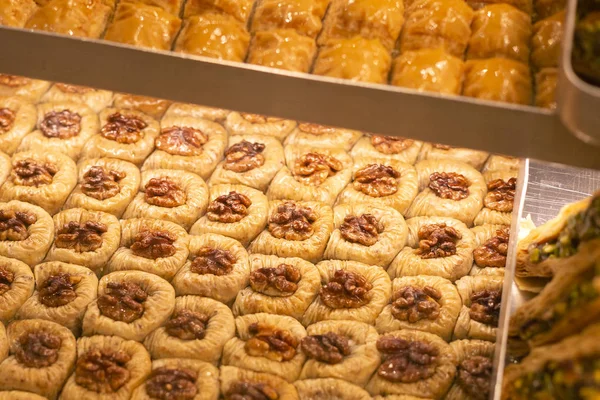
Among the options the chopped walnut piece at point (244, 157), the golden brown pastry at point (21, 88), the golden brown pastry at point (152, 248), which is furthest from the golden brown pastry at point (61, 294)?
the golden brown pastry at point (21, 88)

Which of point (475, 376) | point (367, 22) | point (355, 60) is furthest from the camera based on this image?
point (475, 376)

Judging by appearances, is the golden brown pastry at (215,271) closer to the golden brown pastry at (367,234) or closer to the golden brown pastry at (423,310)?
the golden brown pastry at (367,234)

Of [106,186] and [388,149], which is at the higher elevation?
[388,149]

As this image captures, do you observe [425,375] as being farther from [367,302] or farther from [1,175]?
[1,175]

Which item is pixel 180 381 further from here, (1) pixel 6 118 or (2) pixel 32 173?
(1) pixel 6 118

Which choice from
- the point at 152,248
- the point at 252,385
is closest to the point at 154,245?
the point at 152,248

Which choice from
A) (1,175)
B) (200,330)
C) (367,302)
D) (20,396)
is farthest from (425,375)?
(1,175)

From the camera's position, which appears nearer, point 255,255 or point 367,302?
point 367,302
